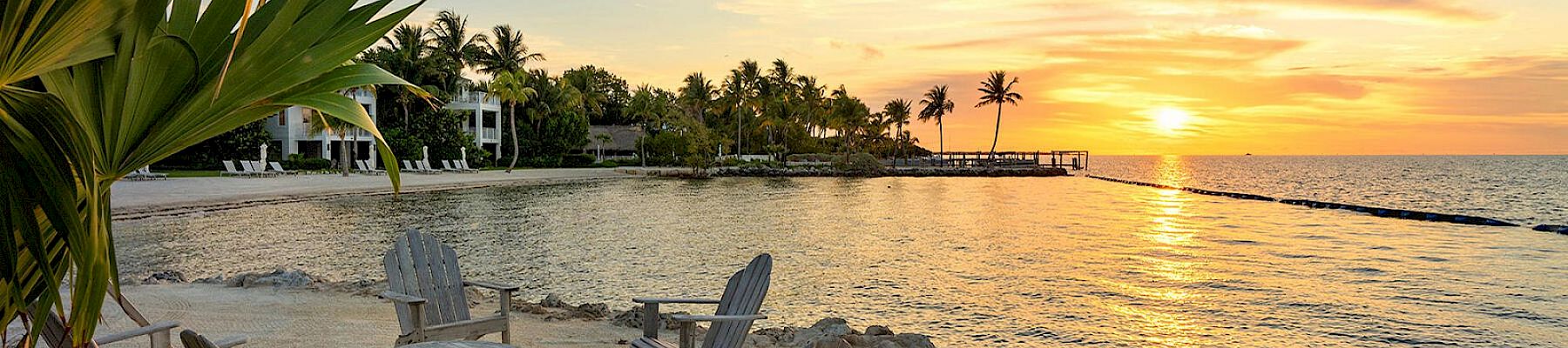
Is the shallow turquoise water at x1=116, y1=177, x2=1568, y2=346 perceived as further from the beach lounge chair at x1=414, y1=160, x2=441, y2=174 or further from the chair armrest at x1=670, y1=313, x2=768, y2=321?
the beach lounge chair at x1=414, y1=160, x2=441, y2=174

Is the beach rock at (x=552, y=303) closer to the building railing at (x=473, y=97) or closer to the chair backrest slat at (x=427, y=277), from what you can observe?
the chair backrest slat at (x=427, y=277)

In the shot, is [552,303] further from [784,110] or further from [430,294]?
[784,110]

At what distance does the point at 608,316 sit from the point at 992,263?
775 cm

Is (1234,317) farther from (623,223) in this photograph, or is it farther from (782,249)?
(623,223)

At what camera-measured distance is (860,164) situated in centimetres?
6225

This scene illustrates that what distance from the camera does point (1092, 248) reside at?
1686cm

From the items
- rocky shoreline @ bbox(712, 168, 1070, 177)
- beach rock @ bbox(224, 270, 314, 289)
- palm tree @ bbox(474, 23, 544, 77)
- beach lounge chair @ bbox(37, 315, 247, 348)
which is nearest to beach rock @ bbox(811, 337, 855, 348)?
beach lounge chair @ bbox(37, 315, 247, 348)

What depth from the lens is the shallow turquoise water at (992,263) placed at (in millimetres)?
9477

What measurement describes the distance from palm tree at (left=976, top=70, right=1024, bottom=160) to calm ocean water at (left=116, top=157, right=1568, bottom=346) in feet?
168

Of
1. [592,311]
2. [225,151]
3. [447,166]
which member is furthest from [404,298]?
[447,166]

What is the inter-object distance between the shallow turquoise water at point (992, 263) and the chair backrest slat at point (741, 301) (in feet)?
12.8

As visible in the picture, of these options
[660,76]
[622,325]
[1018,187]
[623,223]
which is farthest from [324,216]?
[660,76]

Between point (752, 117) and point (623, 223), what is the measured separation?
58.2 meters

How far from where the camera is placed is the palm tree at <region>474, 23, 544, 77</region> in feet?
175
